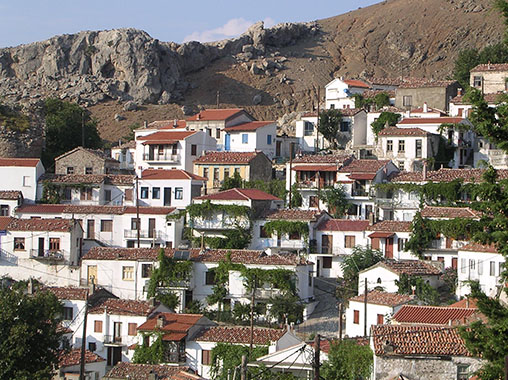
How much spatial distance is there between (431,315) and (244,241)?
21871 millimetres

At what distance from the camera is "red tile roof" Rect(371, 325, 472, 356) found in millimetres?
30609

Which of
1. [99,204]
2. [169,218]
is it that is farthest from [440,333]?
[99,204]

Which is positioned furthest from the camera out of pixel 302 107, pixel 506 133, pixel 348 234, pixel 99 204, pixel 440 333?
pixel 302 107

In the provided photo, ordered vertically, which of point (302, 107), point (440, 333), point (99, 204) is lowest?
point (440, 333)

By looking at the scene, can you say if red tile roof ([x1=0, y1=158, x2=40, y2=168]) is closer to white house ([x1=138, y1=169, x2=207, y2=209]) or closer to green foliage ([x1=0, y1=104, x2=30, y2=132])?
white house ([x1=138, y1=169, x2=207, y2=209])

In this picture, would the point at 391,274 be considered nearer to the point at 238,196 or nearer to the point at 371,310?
the point at 371,310

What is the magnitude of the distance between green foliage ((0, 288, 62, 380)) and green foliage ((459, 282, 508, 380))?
70.9 feet

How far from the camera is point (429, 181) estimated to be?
60.0m

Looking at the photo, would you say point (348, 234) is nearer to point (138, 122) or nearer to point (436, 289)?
point (436, 289)

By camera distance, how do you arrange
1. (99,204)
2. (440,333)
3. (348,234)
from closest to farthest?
(440,333)
(348,234)
(99,204)

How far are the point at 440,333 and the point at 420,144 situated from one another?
37.7m

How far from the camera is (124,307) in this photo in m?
49.0

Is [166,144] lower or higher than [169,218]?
higher

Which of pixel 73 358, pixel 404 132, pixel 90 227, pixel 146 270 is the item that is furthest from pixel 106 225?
pixel 404 132
